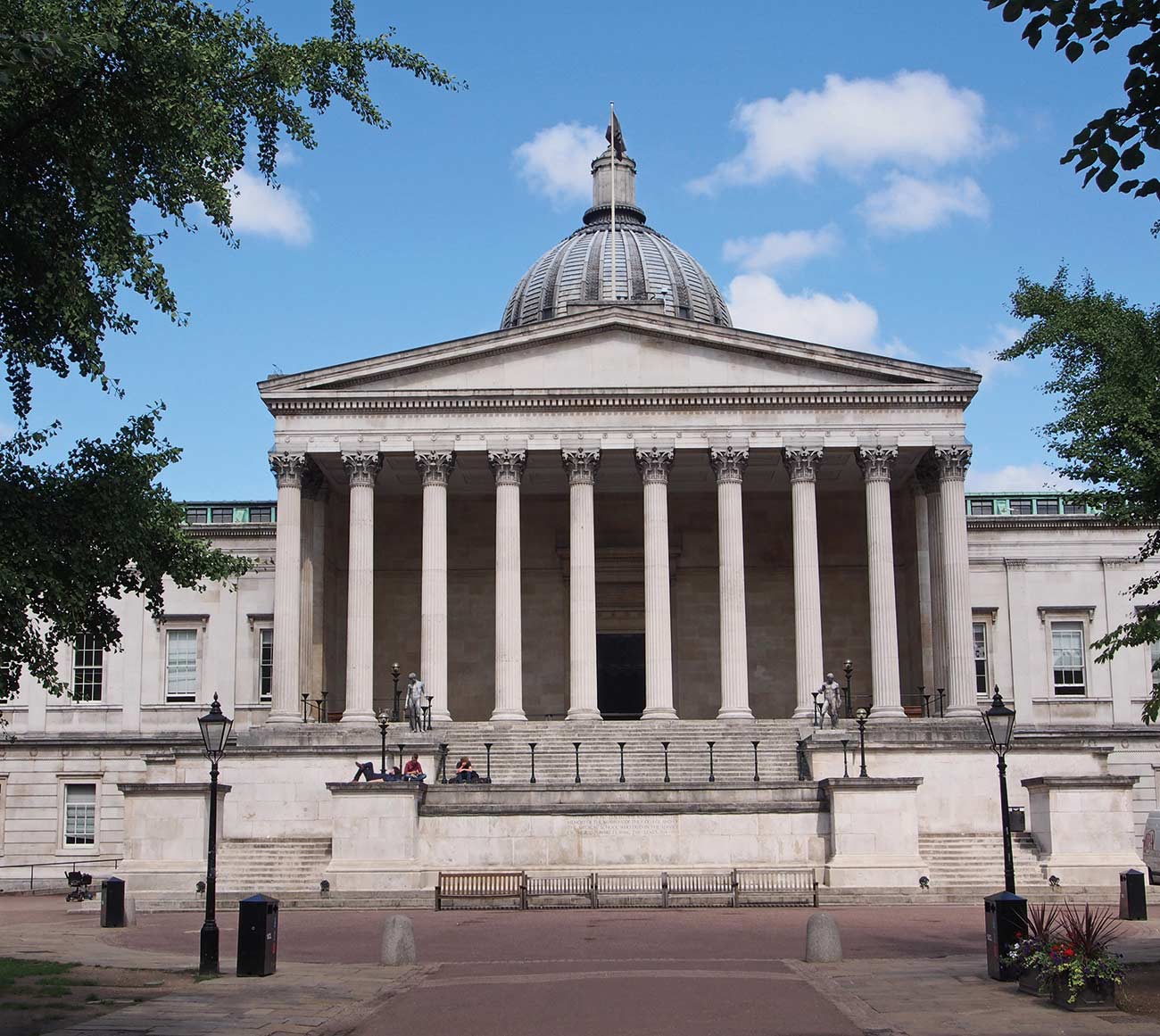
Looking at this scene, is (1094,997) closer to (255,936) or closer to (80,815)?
(255,936)

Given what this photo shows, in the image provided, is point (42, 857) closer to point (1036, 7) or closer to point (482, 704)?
point (482, 704)

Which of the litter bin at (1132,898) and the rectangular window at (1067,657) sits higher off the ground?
the rectangular window at (1067,657)

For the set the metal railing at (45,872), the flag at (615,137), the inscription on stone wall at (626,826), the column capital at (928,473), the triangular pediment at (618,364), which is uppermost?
the flag at (615,137)

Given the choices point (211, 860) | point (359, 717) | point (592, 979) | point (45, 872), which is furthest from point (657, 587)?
point (592, 979)

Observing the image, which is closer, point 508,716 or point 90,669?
point 508,716

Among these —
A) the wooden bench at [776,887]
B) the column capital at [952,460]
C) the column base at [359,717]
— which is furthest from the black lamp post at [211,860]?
the column capital at [952,460]

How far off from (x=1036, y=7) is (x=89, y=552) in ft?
42.8

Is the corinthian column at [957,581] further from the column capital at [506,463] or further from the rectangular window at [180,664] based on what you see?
the rectangular window at [180,664]

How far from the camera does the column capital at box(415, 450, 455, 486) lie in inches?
1976

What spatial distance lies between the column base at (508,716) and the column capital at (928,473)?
1567 centimetres

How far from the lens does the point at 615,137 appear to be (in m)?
79.2

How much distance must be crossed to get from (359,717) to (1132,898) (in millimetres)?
25268

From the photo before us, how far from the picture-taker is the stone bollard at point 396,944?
75.6 feet

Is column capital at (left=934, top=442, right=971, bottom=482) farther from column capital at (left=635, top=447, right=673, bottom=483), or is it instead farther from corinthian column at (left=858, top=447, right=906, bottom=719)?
column capital at (left=635, top=447, right=673, bottom=483)
